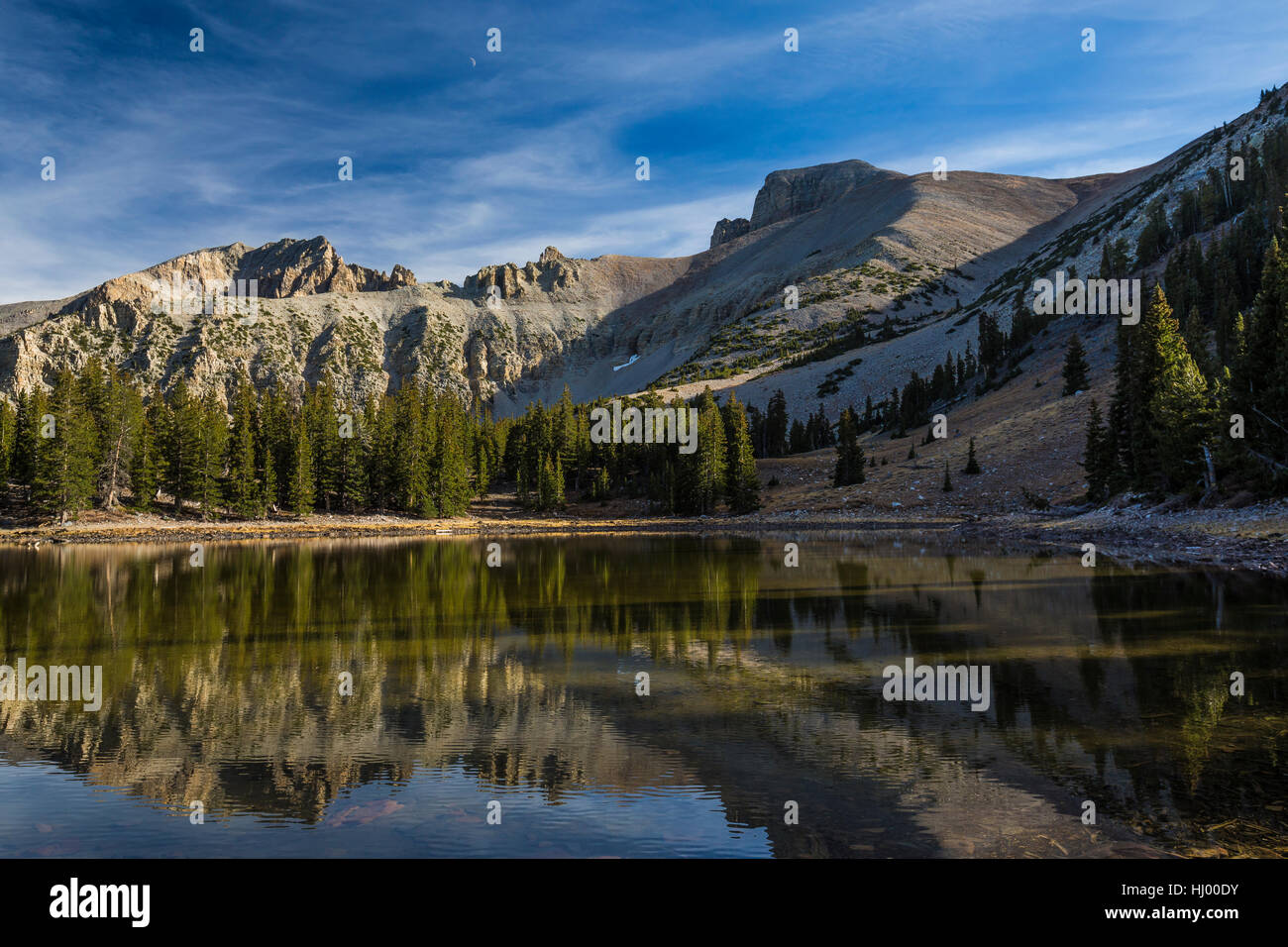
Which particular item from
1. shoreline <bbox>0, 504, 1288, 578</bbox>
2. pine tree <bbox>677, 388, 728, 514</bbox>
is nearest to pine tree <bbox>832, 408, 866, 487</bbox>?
shoreline <bbox>0, 504, 1288, 578</bbox>

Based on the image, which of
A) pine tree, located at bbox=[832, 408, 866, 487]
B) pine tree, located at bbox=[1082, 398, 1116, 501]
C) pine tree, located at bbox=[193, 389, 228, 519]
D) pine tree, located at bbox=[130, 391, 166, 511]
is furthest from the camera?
pine tree, located at bbox=[832, 408, 866, 487]

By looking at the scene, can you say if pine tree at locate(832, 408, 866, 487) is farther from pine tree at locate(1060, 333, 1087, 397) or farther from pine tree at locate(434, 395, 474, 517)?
pine tree at locate(434, 395, 474, 517)

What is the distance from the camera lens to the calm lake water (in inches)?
330

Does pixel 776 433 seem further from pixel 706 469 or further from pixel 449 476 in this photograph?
pixel 449 476

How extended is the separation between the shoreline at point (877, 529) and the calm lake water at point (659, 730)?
11.4 m

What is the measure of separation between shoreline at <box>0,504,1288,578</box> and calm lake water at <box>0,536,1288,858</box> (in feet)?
37.5

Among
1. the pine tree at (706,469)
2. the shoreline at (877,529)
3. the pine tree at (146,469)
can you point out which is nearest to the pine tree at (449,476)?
the shoreline at (877,529)

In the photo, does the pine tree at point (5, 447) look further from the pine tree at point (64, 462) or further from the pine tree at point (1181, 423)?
the pine tree at point (1181, 423)

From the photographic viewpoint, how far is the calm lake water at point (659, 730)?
8.38 metres

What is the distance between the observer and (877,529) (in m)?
65.3

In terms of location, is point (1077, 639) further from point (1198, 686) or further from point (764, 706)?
point (764, 706)
